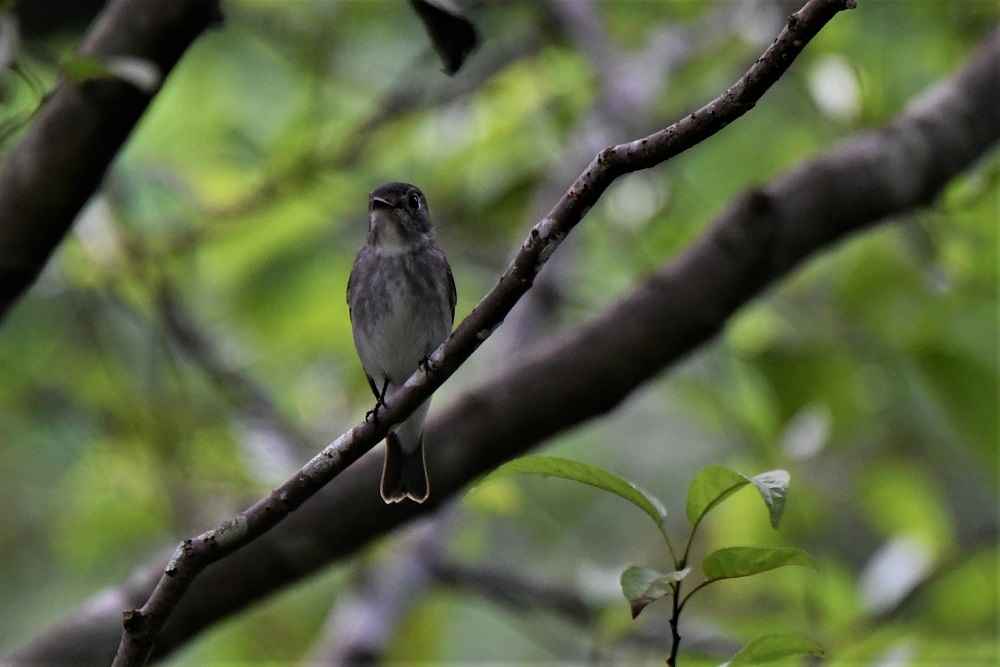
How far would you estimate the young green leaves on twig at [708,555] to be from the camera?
1.39 metres

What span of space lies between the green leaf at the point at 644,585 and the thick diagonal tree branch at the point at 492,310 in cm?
36

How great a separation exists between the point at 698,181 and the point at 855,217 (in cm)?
165

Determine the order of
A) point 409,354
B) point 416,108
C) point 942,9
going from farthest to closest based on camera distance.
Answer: point 416,108, point 942,9, point 409,354

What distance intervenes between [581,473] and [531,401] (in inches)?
42.3

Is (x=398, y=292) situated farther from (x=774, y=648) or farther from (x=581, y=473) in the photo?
(x=774, y=648)

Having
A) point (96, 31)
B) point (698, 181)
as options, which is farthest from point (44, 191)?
point (698, 181)

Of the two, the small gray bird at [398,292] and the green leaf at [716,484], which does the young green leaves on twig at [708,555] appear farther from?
the small gray bird at [398,292]

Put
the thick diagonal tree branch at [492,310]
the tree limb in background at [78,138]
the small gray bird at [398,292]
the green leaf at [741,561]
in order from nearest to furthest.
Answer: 1. the thick diagonal tree branch at [492,310]
2. the green leaf at [741,561]
3. the tree limb in background at [78,138]
4. the small gray bird at [398,292]

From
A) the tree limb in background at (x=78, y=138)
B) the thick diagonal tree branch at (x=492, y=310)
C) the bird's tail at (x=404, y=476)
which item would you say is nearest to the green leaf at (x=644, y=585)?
the thick diagonal tree branch at (x=492, y=310)

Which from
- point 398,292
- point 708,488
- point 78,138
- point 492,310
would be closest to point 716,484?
point 708,488

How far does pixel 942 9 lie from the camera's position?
3930 mm

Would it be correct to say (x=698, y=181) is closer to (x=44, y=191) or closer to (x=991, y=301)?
(x=991, y=301)

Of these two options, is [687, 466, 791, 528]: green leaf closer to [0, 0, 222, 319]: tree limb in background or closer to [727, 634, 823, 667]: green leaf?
[727, 634, 823, 667]: green leaf

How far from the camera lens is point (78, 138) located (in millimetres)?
2340
